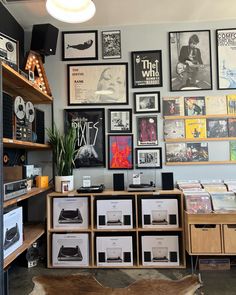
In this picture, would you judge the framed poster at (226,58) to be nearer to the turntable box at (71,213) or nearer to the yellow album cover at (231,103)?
the yellow album cover at (231,103)

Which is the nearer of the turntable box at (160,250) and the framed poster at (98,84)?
the turntable box at (160,250)

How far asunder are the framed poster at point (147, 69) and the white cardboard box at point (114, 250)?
68.9 inches

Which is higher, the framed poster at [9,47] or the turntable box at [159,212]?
the framed poster at [9,47]

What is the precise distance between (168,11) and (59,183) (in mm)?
2232

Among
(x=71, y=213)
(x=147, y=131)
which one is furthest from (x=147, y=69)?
(x=71, y=213)

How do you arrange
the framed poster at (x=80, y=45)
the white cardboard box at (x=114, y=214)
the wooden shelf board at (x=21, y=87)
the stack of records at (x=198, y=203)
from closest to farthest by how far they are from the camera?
the wooden shelf board at (x=21, y=87) → the stack of records at (x=198, y=203) → the white cardboard box at (x=114, y=214) → the framed poster at (x=80, y=45)

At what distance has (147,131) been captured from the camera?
2975mm

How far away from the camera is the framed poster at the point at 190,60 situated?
2.96 m

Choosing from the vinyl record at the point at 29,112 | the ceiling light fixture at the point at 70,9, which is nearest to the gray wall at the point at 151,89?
the vinyl record at the point at 29,112

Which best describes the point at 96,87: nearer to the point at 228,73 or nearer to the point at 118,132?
the point at 118,132

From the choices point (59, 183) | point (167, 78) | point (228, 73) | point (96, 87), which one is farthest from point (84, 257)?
point (228, 73)

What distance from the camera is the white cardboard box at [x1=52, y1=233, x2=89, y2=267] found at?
2582 millimetres

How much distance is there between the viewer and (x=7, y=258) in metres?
1.89

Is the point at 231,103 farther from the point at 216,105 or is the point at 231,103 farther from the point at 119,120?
the point at 119,120
